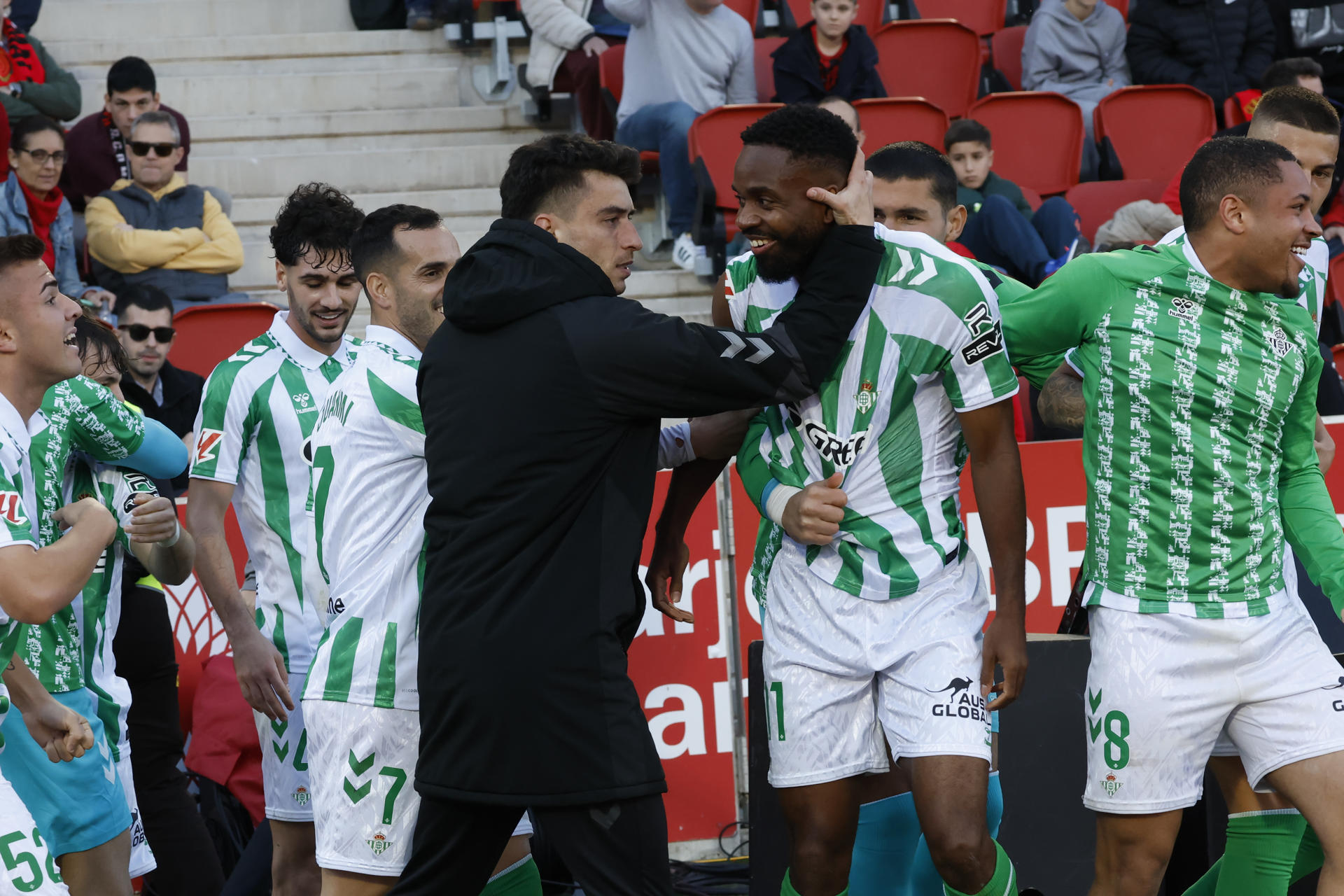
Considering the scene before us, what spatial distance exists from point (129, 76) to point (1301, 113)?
22.4 ft

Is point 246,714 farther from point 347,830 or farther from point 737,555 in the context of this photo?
point 347,830

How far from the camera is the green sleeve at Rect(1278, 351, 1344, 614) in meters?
3.76

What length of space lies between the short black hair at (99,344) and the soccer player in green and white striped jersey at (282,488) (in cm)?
61

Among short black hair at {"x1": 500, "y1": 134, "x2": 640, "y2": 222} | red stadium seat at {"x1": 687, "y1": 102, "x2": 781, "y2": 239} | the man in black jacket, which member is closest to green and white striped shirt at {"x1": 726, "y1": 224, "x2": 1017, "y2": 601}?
the man in black jacket

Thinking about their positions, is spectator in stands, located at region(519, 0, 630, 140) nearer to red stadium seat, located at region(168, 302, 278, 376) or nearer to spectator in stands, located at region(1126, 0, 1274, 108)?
red stadium seat, located at region(168, 302, 278, 376)

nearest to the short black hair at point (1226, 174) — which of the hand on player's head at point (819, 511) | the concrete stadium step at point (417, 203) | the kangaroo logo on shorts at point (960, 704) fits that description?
the hand on player's head at point (819, 511)

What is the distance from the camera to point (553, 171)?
3.39 metres

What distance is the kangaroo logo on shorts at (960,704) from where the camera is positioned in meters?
3.48

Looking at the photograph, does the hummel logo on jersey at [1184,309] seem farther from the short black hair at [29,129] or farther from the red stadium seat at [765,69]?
the short black hair at [29,129]

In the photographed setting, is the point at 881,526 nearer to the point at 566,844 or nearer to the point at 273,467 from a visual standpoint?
the point at 566,844

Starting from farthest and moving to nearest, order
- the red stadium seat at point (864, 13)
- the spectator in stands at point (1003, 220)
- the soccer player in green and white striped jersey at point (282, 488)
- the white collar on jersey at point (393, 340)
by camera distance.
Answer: the red stadium seat at point (864, 13)
the spectator in stands at point (1003, 220)
the soccer player in green and white striped jersey at point (282, 488)
the white collar on jersey at point (393, 340)

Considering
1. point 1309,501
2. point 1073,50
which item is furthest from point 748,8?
point 1309,501

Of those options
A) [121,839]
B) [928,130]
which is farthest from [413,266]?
[928,130]

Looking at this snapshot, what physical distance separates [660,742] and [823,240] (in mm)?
2751
